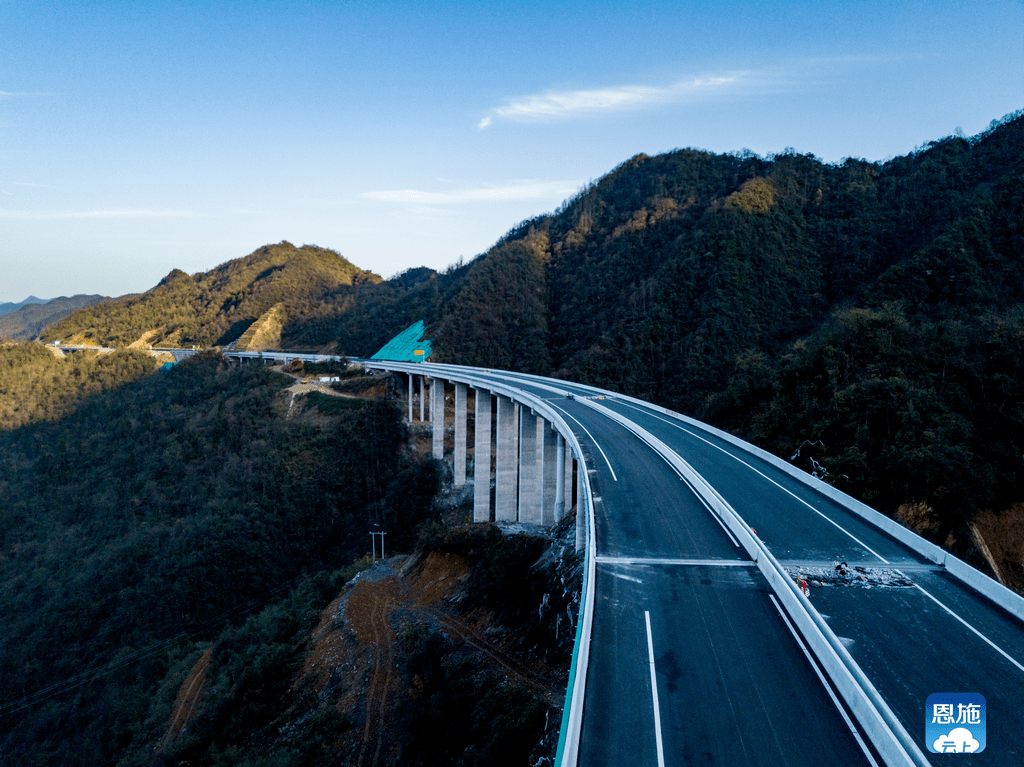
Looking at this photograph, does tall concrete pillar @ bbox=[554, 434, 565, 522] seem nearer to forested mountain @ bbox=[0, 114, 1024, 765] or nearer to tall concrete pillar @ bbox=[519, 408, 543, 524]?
tall concrete pillar @ bbox=[519, 408, 543, 524]

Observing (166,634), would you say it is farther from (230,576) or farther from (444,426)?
(444,426)

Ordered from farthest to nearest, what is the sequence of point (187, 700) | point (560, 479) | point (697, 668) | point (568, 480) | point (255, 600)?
point (255, 600) → point (568, 480) → point (560, 479) → point (187, 700) → point (697, 668)

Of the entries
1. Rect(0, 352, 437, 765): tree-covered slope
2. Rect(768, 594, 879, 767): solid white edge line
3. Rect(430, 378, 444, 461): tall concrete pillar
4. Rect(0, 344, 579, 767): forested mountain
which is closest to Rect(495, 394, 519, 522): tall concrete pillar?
Rect(0, 344, 579, 767): forested mountain

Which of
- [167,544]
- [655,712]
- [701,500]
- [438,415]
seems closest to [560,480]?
[701,500]

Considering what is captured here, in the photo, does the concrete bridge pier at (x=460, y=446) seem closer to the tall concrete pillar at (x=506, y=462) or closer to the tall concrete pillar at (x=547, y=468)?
the tall concrete pillar at (x=506, y=462)

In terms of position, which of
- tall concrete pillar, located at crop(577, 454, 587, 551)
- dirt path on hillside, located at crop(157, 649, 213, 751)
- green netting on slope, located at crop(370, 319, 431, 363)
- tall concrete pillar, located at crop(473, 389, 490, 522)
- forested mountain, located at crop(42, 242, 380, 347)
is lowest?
dirt path on hillside, located at crop(157, 649, 213, 751)

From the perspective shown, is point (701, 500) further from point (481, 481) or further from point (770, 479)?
point (481, 481)

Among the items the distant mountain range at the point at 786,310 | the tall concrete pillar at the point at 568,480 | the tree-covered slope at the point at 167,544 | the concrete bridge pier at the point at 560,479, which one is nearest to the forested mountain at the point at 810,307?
the distant mountain range at the point at 786,310
